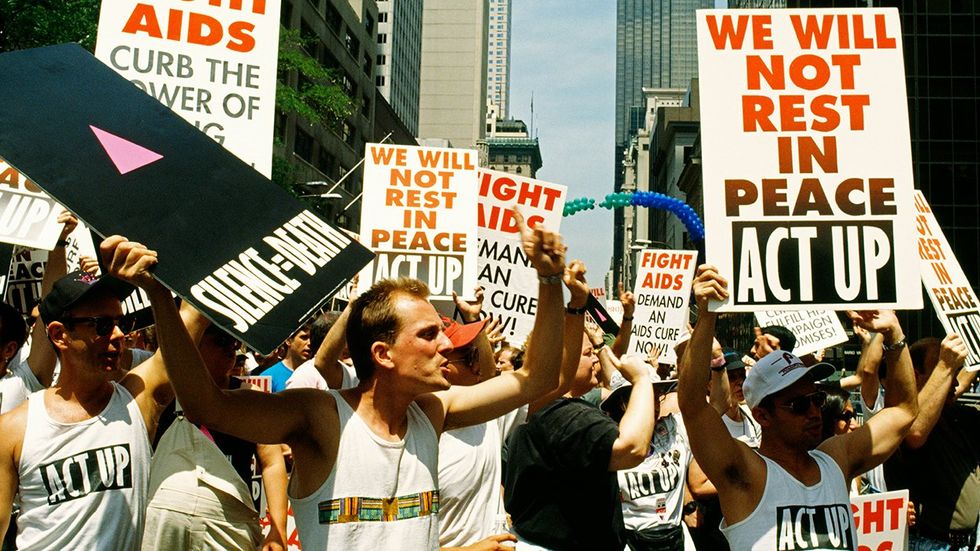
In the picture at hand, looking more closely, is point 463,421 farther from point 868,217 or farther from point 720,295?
point 868,217

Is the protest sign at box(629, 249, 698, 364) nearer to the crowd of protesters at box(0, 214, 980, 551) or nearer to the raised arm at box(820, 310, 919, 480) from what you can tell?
the crowd of protesters at box(0, 214, 980, 551)

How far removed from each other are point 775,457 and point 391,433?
171 centimetres

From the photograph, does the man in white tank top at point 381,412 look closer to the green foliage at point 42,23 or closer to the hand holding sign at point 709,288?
the hand holding sign at point 709,288

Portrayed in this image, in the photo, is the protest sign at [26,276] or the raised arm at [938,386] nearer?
the raised arm at [938,386]

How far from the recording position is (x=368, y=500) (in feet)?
10.4

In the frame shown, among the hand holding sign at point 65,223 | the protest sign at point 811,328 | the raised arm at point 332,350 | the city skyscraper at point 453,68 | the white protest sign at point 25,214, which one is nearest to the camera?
the raised arm at point 332,350

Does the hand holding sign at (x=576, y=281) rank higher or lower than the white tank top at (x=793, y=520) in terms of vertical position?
higher

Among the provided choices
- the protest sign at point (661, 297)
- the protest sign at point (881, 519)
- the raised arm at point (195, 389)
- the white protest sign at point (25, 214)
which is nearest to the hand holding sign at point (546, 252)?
the raised arm at point (195, 389)

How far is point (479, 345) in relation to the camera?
5547 mm

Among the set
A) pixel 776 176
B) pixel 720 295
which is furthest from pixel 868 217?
pixel 720 295

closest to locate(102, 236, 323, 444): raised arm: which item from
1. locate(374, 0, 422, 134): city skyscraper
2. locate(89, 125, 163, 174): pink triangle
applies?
locate(89, 125, 163, 174): pink triangle

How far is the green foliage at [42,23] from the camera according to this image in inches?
666

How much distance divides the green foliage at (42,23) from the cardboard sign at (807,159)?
14.7 m

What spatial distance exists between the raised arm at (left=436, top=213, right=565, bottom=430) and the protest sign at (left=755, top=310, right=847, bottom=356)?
22.2 ft
